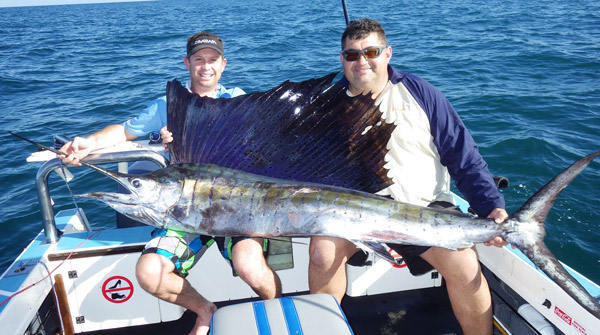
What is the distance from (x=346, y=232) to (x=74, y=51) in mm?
16297

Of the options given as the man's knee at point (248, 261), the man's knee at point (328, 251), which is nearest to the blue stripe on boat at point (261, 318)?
the man's knee at point (248, 261)

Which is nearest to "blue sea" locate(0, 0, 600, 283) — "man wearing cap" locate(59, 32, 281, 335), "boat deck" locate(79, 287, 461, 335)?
"boat deck" locate(79, 287, 461, 335)

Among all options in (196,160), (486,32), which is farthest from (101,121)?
(486,32)

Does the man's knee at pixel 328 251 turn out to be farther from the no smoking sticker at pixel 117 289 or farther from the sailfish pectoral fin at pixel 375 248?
the no smoking sticker at pixel 117 289

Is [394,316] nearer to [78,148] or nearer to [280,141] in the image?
[280,141]

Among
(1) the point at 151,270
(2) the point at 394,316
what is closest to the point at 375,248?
(2) the point at 394,316

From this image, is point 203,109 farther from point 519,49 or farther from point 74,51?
point 74,51

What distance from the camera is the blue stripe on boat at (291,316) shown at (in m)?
1.51

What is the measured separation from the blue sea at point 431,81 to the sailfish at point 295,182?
2392mm

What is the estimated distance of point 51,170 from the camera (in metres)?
2.06

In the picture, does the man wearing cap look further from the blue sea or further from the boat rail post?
the blue sea

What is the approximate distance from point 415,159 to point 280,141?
0.73 m

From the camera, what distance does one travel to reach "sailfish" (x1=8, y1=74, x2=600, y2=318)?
1724 millimetres

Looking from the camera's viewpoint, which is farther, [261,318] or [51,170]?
[51,170]
